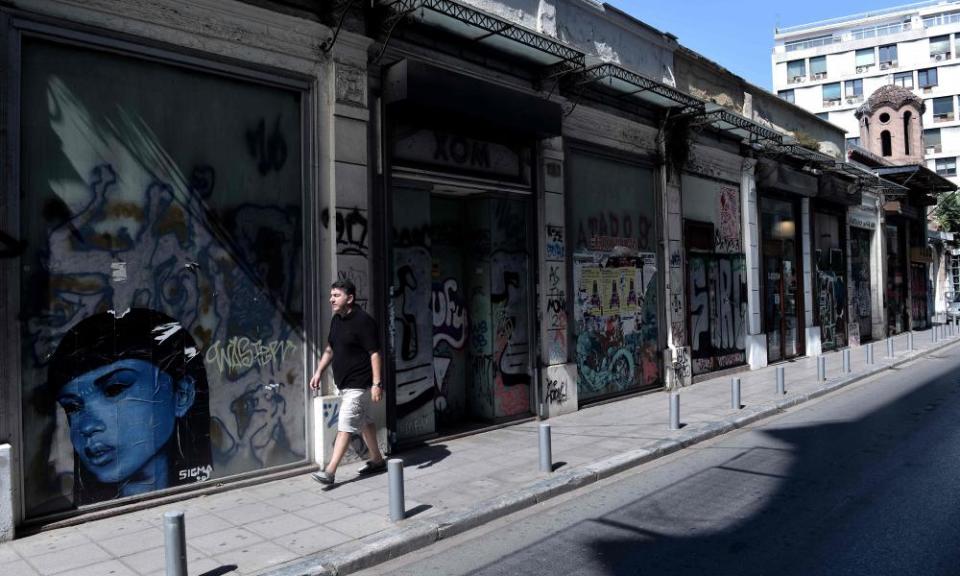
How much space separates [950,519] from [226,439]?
646 centimetres

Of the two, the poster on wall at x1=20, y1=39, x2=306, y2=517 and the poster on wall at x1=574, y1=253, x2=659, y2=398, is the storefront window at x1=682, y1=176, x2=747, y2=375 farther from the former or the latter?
the poster on wall at x1=20, y1=39, x2=306, y2=517

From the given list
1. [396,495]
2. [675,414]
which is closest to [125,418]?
[396,495]

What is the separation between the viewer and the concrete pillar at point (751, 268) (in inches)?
635

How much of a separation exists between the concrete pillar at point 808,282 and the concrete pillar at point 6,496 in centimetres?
1888

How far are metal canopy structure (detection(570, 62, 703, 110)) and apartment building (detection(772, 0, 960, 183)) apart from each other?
183ft

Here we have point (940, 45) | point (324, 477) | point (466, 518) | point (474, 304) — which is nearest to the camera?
point (466, 518)

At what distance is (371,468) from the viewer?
Result: 23.6ft

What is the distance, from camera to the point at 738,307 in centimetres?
1579

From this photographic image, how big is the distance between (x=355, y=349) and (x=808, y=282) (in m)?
16.4

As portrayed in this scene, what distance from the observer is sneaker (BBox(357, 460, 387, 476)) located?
23.4 ft

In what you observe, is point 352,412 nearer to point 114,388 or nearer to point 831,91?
point 114,388

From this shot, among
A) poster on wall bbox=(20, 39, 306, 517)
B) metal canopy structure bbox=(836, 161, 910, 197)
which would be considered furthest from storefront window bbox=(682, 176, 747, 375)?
poster on wall bbox=(20, 39, 306, 517)

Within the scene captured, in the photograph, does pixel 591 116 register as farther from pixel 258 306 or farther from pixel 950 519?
pixel 950 519

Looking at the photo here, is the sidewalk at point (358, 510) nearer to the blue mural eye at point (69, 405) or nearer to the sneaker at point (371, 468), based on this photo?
the sneaker at point (371, 468)
